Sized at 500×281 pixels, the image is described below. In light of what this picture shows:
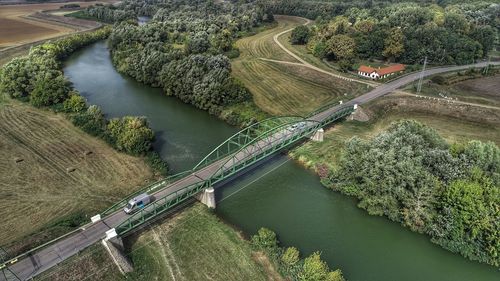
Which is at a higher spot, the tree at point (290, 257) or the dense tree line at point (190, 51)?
the dense tree line at point (190, 51)

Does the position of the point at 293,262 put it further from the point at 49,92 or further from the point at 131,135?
the point at 49,92

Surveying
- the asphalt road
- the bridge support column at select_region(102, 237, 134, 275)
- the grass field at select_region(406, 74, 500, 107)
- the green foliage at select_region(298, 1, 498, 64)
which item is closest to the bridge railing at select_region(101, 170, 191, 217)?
the asphalt road

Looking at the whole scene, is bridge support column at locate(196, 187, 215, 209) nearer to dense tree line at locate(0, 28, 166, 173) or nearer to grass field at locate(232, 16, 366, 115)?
dense tree line at locate(0, 28, 166, 173)

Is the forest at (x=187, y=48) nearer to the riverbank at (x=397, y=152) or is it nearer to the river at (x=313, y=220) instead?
the river at (x=313, y=220)

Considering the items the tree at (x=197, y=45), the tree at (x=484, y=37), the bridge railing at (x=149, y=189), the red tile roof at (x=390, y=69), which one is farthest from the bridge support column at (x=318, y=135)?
the tree at (x=484, y=37)

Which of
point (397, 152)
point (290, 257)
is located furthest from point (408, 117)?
point (290, 257)

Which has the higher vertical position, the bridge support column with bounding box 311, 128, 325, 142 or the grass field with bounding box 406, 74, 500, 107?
the grass field with bounding box 406, 74, 500, 107
